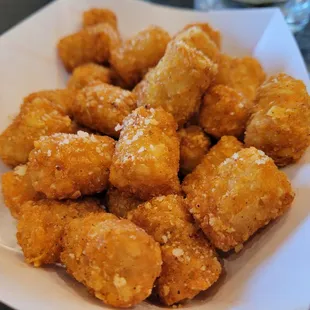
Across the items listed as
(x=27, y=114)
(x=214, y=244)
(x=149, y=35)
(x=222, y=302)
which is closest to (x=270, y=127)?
(x=214, y=244)

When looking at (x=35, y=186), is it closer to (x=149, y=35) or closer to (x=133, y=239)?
(x=133, y=239)

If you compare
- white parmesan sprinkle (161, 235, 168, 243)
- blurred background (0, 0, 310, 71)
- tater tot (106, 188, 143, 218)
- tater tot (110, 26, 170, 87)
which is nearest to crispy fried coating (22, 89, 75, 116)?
tater tot (110, 26, 170, 87)

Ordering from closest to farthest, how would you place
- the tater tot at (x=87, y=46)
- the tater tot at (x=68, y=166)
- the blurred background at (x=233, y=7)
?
the tater tot at (x=68, y=166), the tater tot at (x=87, y=46), the blurred background at (x=233, y=7)

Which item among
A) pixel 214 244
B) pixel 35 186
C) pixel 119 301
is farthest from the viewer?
pixel 35 186

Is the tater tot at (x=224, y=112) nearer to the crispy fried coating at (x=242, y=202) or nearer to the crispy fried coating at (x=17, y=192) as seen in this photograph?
the crispy fried coating at (x=242, y=202)

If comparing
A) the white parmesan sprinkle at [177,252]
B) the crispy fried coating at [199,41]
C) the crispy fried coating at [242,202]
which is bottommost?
the white parmesan sprinkle at [177,252]

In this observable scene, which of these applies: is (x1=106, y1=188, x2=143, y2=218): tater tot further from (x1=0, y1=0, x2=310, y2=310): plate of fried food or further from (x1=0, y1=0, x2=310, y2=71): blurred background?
(x1=0, y1=0, x2=310, y2=71): blurred background

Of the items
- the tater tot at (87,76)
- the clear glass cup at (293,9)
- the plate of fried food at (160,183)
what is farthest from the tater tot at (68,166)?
the clear glass cup at (293,9)
